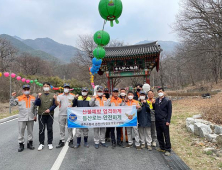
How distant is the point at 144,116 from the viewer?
4910mm

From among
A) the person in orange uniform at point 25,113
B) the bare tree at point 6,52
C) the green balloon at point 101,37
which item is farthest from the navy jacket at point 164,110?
the bare tree at point 6,52

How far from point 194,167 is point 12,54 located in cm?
4738

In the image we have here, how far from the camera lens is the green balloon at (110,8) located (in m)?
5.07

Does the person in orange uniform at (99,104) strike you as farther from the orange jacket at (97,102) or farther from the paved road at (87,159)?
the paved road at (87,159)

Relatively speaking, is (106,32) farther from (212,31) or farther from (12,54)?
(12,54)

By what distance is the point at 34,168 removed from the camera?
144 inches

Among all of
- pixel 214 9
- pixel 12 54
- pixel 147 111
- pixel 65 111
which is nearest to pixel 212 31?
pixel 214 9

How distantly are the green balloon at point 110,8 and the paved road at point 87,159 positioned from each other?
14.0 feet

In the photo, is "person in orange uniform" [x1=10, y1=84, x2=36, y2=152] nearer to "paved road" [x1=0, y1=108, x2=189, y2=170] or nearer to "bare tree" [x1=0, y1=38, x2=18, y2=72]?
"paved road" [x1=0, y1=108, x2=189, y2=170]

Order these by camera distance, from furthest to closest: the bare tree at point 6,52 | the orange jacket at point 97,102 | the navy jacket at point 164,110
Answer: the bare tree at point 6,52 < the orange jacket at point 97,102 < the navy jacket at point 164,110

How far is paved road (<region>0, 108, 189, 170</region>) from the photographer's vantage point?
12.1ft

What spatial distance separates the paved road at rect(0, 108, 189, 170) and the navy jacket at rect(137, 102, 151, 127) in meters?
0.76

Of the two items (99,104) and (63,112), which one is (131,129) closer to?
(99,104)

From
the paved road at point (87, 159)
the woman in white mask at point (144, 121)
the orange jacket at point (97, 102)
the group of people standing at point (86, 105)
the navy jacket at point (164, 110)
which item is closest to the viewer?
the paved road at point (87, 159)
